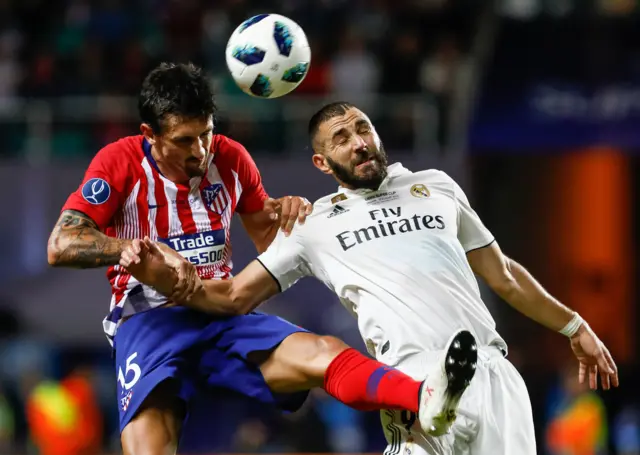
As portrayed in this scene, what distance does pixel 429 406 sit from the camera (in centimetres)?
481

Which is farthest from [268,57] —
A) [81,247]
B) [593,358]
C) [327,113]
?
[593,358]

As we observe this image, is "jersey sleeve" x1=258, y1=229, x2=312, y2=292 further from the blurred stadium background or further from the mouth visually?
the blurred stadium background

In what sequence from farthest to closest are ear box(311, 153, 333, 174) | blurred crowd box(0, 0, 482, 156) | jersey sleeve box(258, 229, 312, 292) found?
blurred crowd box(0, 0, 482, 156) → ear box(311, 153, 333, 174) → jersey sleeve box(258, 229, 312, 292)

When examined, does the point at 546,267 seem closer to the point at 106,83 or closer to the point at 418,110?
the point at 418,110

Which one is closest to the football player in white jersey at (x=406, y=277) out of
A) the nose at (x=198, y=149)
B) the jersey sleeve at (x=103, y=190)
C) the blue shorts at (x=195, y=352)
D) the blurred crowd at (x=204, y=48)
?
the blue shorts at (x=195, y=352)

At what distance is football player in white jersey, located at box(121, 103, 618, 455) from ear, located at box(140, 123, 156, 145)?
64 centimetres

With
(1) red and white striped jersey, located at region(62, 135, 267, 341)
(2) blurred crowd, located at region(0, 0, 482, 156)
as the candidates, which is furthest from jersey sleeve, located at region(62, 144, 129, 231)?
(2) blurred crowd, located at region(0, 0, 482, 156)

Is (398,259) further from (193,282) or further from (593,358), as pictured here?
(593,358)

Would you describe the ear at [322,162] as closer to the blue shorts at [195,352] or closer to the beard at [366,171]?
the beard at [366,171]

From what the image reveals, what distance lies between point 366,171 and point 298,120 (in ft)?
21.6

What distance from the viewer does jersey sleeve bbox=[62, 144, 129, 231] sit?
5.47 m

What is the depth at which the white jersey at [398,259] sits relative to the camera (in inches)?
215

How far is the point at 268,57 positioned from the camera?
5.86 meters

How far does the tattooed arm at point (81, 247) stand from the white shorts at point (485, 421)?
1.40 m
